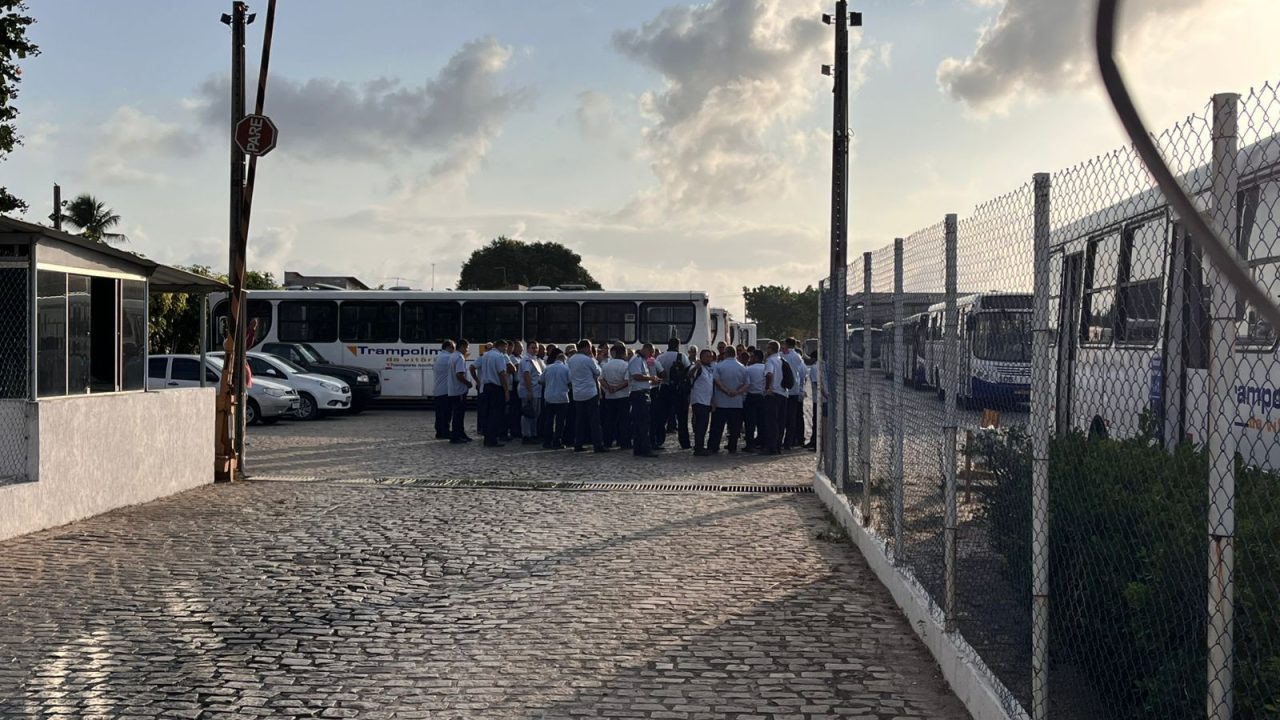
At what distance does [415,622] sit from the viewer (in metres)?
7.11

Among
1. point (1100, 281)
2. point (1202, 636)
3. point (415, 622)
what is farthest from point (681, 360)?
point (1202, 636)

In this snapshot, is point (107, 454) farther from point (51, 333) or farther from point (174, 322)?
point (174, 322)

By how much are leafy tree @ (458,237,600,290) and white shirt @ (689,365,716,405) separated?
67.9 meters

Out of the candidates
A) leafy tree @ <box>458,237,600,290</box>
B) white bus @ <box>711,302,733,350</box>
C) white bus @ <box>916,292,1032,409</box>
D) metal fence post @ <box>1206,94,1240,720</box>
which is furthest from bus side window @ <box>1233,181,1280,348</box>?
leafy tree @ <box>458,237,600,290</box>

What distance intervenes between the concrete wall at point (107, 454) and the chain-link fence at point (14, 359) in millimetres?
125

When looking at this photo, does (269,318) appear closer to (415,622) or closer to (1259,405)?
(415,622)

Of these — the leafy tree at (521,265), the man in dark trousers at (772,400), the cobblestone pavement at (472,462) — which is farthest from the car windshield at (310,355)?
the leafy tree at (521,265)

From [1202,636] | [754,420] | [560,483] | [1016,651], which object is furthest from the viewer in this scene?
[754,420]

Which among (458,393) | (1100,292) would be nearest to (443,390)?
(458,393)

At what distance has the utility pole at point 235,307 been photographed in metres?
14.3

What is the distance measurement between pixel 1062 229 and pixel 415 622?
4.06 m

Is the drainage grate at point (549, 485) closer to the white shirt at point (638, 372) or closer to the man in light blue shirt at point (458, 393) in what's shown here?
the white shirt at point (638, 372)

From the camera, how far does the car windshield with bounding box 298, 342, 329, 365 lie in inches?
1136

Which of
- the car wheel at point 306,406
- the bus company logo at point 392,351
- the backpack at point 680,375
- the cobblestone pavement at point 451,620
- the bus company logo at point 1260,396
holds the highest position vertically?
the bus company logo at point 392,351
